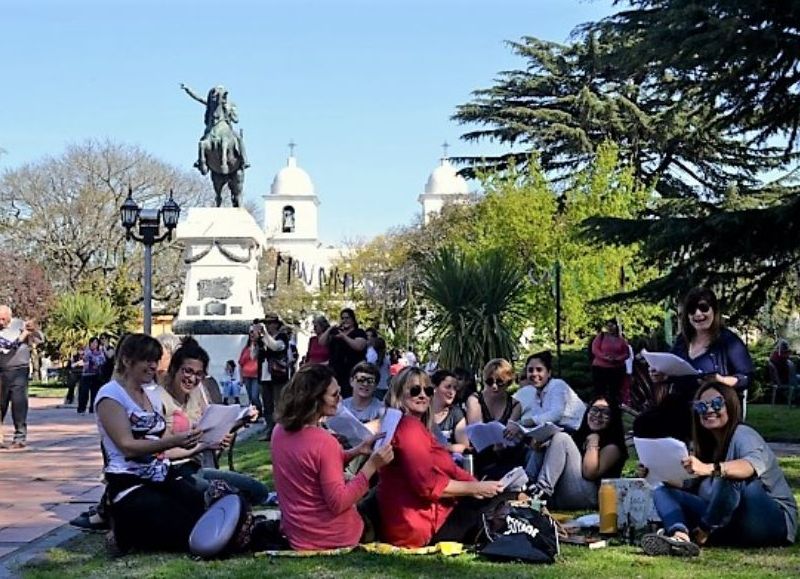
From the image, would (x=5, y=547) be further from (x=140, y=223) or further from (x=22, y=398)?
(x=140, y=223)

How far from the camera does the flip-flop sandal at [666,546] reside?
6.22 meters

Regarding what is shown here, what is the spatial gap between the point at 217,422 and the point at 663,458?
2613mm

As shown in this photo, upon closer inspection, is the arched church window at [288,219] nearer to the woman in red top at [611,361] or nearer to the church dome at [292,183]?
the church dome at [292,183]

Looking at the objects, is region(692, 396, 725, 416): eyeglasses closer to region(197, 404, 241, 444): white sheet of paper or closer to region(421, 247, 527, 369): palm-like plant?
region(197, 404, 241, 444): white sheet of paper

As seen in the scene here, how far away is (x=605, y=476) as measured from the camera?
7938 millimetres

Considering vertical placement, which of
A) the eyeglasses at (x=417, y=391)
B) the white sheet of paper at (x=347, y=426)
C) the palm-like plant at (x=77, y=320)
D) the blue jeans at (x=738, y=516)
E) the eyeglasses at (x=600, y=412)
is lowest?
the blue jeans at (x=738, y=516)

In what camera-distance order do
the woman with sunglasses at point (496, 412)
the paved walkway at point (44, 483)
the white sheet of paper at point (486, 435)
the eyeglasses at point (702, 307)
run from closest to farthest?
the eyeglasses at point (702, 307) < the paved walkway at point (44, 483) < the white sheet of paper at point (486, 435) < the woman with sunglasses at point (496, 412)

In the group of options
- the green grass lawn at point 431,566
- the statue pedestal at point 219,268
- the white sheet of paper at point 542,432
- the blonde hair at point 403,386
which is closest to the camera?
the green grass lawn at point 431,566

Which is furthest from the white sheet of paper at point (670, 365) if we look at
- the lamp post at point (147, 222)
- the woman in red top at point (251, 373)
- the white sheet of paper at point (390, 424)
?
the lamp post at point (147, 222)

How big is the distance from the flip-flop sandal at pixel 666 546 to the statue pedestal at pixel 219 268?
58.5 feet

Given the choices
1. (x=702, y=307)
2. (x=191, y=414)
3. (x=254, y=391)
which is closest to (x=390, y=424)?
(x=191, y=414)

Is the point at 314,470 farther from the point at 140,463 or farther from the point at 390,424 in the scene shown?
the point at 140,463

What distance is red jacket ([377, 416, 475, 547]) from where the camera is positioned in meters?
6.29

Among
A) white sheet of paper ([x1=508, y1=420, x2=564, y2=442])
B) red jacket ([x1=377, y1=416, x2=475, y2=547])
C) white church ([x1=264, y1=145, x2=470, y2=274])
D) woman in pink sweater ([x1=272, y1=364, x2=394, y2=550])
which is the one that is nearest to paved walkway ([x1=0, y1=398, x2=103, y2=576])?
woman in pink sweater ([x1=272, y1=364, x2=394, y2=550])
